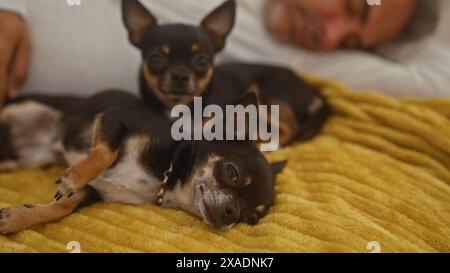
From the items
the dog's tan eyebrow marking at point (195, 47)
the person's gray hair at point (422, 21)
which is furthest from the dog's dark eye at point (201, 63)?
the person's gray hair at point (422, 21)

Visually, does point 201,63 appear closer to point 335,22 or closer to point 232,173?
point 232,173

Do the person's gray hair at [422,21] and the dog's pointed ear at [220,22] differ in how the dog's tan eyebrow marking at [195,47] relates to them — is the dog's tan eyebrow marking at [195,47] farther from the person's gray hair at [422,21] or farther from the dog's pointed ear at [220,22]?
the person's gray hair at [422,21]

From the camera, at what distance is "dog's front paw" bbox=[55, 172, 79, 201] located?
132 centimetres

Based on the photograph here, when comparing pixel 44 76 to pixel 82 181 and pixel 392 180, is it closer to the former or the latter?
pixel 82 181

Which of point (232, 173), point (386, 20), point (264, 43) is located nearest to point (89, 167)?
point (232, 173)

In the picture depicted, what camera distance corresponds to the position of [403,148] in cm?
175

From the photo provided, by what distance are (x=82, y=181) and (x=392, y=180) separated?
38.4 inches

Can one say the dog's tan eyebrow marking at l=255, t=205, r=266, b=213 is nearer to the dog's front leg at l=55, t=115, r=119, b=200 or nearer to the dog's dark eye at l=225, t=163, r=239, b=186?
the dog's dark eye at l=225, t=163, r=239, b=186

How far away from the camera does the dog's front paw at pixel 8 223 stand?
124cm

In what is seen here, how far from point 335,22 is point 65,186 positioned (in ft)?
4.71

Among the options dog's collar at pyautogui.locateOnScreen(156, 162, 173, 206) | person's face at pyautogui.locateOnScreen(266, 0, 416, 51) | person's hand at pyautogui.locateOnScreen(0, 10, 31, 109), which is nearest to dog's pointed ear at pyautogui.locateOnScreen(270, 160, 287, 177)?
dog's collar at pyautogui.locateOnScreen(156, 162, 173, 206)

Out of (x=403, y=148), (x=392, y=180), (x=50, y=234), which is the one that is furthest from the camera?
(x=403, y=148)

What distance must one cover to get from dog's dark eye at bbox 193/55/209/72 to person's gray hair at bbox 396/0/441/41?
3.44 feet

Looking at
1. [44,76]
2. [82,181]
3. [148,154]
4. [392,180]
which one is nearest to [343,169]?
[392,180]
